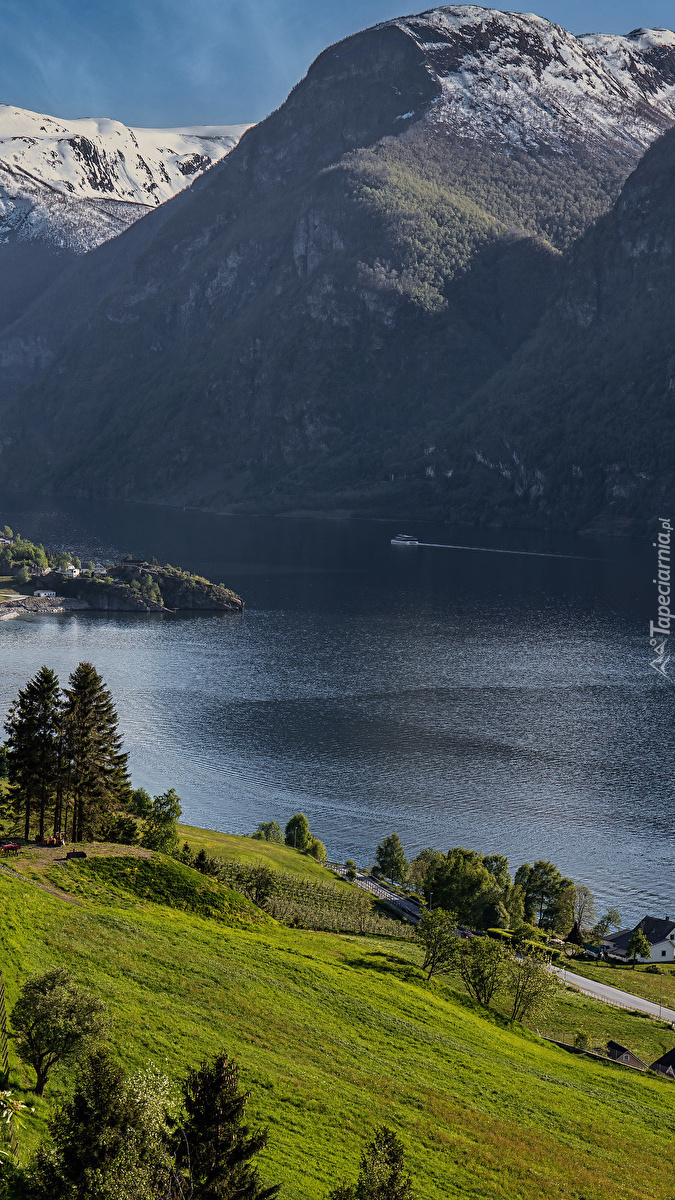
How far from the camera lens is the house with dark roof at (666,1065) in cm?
5784

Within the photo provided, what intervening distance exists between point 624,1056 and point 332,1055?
2429 centimetres

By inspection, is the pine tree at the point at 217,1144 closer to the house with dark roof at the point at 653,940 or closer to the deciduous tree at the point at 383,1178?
the deciduous tree at the point at 383,1178

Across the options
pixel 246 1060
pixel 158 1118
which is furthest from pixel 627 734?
pixel 158 1118

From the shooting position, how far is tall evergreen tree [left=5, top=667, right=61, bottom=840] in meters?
63.3

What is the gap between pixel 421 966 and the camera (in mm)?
64062

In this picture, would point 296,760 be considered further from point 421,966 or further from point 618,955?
point 421,966

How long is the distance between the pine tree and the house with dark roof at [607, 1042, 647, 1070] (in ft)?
126

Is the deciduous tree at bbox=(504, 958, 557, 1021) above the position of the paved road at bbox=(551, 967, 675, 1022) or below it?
above

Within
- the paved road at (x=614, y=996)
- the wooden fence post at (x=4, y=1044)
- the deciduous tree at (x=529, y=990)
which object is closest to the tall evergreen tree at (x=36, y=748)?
the deciduous tree at (x=529, y=990)

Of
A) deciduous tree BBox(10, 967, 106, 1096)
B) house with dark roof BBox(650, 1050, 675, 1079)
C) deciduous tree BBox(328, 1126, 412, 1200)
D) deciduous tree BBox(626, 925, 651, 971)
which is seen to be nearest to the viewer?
deciduous tree BBox(328, 1126, 412, 1200)

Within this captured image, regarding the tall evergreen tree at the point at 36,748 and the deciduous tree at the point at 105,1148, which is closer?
the deciduous tree at the point at 105,1148

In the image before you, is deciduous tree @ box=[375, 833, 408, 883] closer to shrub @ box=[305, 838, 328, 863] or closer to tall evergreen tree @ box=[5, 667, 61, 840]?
shrub @ box=[305, 838, 328, 863]

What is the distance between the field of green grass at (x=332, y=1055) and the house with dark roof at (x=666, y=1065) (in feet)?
9.21

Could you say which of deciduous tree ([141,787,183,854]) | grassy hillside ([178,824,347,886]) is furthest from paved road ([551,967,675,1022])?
deciduous tree ([141,787,183,854])
